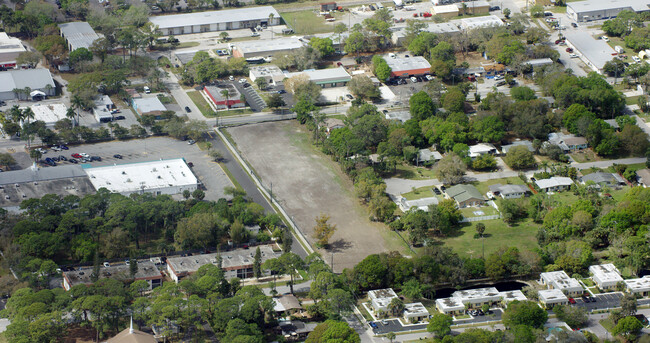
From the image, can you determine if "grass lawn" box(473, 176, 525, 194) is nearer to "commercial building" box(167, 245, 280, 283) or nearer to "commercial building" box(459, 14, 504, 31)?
"commercial building" box(167, 245, 280, 283)

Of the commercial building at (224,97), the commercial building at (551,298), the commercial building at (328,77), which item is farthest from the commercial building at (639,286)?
the commercial building at (224,97)

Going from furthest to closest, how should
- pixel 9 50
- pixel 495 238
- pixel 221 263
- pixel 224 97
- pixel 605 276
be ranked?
pixel 9 50, pixel 224 97, pixel 495 238, pixel 221 263, pixel 605 276

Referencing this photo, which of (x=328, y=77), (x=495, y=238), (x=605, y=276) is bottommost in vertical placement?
(x=495, y=238)

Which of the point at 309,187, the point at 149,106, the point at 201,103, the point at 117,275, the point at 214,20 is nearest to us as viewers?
the point at 117,275

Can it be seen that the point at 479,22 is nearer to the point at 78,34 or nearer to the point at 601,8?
the point at 601,8

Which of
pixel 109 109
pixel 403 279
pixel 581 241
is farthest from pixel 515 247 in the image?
pixel 109 109

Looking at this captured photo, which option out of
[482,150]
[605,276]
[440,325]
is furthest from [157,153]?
[605,276]

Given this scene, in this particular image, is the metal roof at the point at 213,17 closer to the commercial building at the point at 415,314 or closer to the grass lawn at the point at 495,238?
the grass lawn at the point at 495,238

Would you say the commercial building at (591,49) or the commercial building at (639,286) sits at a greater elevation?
the commercial building at (591,49)
